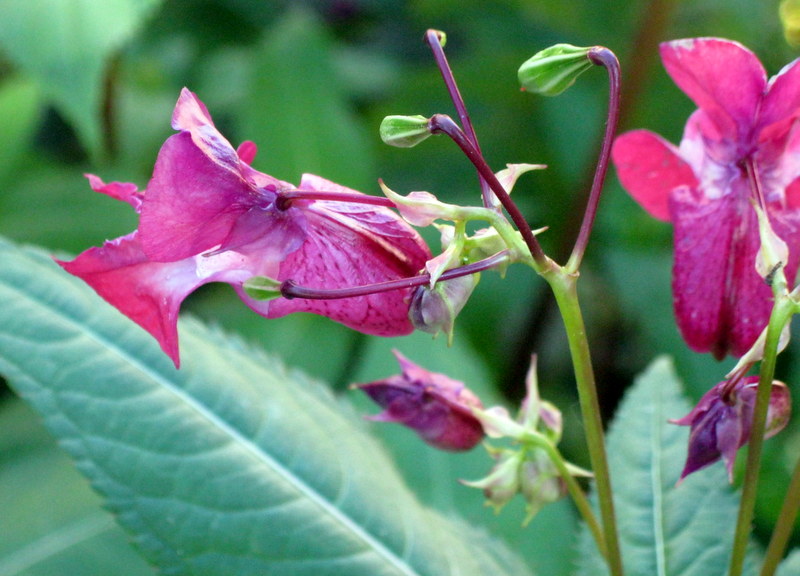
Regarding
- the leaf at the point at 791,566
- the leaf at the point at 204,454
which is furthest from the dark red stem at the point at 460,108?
the leaf at the point at 791,566

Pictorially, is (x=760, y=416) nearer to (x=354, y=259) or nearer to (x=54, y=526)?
(x=354, y=259)

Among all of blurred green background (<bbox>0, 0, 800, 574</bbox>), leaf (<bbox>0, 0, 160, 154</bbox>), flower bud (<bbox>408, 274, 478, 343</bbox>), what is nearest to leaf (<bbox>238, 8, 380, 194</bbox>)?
Answer: blurred green background (<bbox>0, 0, 800, 574</bbox>)

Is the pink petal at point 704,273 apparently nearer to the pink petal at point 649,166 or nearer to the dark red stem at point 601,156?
the pink petal at point 649,166

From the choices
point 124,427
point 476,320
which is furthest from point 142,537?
point 476,320

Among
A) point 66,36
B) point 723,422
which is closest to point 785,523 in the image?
point 723,422

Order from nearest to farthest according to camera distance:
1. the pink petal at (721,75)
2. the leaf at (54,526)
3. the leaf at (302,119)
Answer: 1. the pink petal at (721,75)
2. the leaf at (54,526)
3. the leaf at (302,119)

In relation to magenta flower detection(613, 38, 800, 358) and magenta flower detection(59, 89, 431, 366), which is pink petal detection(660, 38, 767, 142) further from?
magenta flower detection(59, 89, 431, 366)

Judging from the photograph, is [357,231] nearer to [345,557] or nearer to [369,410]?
[345,557]
